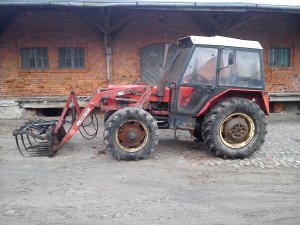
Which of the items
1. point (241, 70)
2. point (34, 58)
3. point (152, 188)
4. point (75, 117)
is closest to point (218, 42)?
point (241, 70)

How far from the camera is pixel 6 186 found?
14.7 feet

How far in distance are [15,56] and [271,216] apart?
10186 mm

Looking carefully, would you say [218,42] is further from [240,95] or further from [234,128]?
[234,128]

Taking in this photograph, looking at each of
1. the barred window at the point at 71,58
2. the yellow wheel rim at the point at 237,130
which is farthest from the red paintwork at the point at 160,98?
the barred window at the point at 71,58

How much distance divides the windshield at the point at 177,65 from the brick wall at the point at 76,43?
5073mm

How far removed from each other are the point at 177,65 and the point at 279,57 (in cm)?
757

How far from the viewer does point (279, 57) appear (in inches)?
478

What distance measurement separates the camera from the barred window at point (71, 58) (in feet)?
36.5

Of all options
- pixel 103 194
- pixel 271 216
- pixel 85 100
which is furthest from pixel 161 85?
pixel 85 100

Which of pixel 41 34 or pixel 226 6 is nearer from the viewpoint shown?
pixel 226 6

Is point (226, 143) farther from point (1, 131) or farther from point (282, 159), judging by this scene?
point (1, 131)

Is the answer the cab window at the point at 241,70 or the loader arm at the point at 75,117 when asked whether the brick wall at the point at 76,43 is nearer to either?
the loader arm at the point at 75,117

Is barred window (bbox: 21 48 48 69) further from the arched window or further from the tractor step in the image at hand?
the tractor step

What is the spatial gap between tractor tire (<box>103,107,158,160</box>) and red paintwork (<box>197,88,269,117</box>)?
1.05 metres
